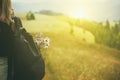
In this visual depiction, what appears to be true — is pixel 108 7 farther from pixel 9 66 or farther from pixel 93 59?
pixel 9 66

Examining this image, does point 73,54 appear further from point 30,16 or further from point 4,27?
point 4,27

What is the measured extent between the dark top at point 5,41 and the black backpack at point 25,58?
33mm

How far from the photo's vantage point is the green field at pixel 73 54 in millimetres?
4278

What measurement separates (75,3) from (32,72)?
2.55 metres

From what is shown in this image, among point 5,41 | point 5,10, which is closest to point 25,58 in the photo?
point 5,41

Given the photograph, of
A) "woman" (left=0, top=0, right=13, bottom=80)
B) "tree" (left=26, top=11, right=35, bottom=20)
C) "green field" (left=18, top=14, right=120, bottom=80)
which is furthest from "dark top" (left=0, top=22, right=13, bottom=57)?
"tree" (left=26, top=11, right=35, bottom=20)

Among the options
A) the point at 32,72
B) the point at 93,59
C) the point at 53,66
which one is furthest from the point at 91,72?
the point at 32,72

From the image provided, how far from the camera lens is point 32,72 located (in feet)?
6.86

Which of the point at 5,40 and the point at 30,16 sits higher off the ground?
the point at 5,40

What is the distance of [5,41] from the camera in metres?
2.05

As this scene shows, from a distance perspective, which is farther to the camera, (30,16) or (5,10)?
(30,16)

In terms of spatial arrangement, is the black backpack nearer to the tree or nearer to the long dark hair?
the long dark hair

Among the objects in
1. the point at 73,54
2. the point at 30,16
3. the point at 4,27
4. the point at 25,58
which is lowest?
the point at 73,54

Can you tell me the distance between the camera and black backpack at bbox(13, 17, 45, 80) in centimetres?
205
